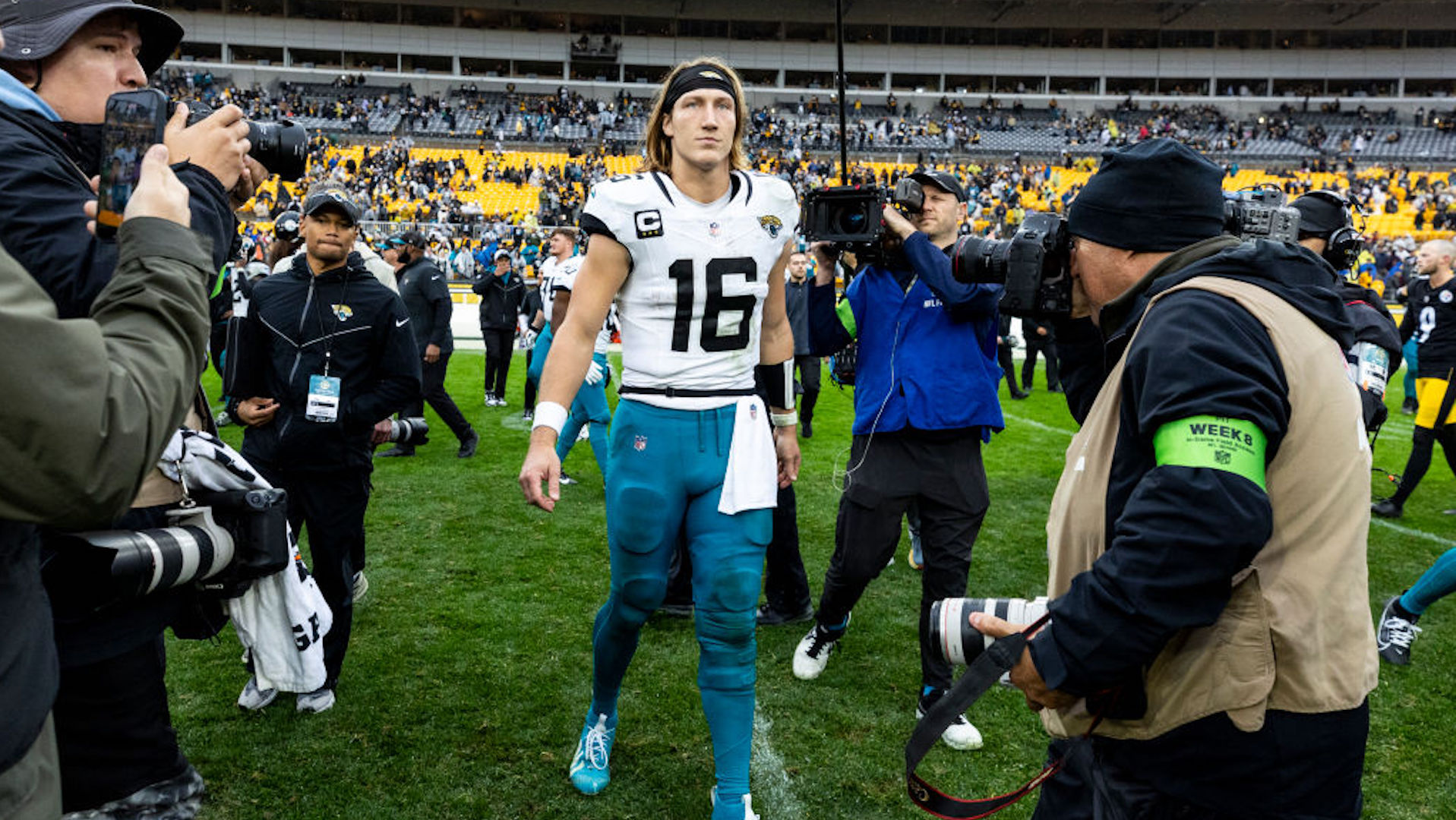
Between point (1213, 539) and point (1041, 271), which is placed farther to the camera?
point (1041, 271)

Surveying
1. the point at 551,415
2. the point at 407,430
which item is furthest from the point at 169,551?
the point at 407,430

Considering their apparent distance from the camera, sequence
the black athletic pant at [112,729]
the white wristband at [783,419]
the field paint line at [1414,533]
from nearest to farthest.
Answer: the black athletic pant at [112,729], the white wristband at [783,419], the field paint line at [1414,533]

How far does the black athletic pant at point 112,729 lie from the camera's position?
196 cm

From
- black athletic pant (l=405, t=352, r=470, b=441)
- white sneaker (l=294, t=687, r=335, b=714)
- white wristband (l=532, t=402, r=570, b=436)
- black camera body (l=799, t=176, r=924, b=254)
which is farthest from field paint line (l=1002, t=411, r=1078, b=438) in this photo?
white wristband (l=532, t=402, r=570, b=436)

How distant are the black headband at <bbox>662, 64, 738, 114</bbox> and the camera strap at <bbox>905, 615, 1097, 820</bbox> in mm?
1984

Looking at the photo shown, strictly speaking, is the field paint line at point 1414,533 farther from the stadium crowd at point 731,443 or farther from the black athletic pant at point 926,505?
the black athletic pant at point 926,505

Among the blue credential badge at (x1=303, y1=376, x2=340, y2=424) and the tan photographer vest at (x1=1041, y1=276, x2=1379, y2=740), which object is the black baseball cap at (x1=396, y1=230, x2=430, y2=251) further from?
A: the tan photographer vest at (x1=1041, y1=276, x2=1379, y2=740)

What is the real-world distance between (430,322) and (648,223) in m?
6.37

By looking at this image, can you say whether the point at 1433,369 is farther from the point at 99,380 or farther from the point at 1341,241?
the point at 99,380

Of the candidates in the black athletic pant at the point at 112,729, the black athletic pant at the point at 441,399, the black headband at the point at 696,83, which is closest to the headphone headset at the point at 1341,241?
the black headband at the point at 696,83

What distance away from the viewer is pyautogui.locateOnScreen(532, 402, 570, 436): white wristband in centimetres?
290

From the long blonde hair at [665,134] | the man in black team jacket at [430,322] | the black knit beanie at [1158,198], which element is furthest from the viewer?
the man in black team jacket at [430,322]

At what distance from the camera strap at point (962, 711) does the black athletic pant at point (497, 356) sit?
999 centimetres

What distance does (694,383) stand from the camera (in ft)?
9.81
